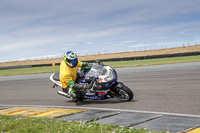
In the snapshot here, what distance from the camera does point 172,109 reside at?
6.99 metres

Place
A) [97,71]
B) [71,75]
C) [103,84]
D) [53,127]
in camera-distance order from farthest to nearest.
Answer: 1. [71,75]
2. [97,71]
3. [103,84]
4. [53,127]

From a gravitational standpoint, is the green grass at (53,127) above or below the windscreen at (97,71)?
below

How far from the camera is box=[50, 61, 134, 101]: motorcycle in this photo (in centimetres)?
834

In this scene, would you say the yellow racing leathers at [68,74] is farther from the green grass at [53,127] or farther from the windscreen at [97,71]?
the green grass at [53,127]

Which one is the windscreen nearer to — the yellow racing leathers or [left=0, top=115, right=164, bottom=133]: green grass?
the yellow racing leathers

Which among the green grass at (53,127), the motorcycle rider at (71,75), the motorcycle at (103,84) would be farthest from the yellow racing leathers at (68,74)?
the green grass at (53,127)

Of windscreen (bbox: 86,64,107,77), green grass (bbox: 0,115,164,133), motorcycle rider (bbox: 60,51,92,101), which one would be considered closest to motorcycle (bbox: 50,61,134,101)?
windscreen (bbox: 86,64,107,77)

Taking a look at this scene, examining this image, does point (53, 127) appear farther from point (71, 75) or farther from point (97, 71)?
point (71, 75)

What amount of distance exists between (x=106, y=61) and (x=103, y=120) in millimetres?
30884

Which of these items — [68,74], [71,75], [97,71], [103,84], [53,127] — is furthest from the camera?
[71,75]

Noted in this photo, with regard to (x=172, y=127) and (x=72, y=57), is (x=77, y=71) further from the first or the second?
(x=172, y=127)

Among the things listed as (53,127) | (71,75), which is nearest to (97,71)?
(71,75)

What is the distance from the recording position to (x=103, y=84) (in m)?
8.38

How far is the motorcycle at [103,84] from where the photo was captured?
8.34 m
